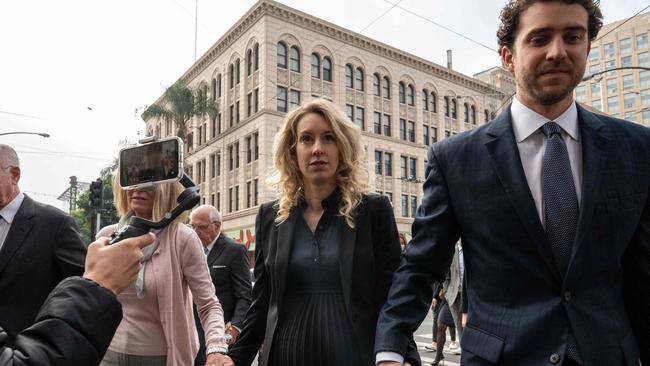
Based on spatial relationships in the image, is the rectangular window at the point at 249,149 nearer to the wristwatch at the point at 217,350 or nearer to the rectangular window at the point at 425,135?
the rectangular window at the point at 425,135

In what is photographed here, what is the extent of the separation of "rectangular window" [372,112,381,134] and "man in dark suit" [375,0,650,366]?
34.2 meters

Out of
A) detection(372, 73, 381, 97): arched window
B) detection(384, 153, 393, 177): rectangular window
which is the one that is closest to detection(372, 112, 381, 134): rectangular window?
detection(372, 73, 381, 97): arched window

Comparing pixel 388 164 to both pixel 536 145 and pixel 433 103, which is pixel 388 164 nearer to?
pixel 433 103

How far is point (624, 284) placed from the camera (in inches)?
80.1

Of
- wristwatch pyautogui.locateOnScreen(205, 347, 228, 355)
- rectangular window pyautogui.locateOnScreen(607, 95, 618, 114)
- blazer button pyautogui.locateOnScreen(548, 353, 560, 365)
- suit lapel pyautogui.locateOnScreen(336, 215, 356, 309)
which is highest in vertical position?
rectangular window pyautogui.locateOnScreen(607, 95, 618, 114)

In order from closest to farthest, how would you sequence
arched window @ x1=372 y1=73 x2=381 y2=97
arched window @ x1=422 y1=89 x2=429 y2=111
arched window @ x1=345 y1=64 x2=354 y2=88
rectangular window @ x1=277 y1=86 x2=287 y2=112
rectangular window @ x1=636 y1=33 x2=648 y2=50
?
1. rectangular window @ x1=277 y1=86 x2=287 y2=112
2. arched window @ x1=345 y1=64 x2=354 y2=88
3. arched window @ x1=372 y1=73 x2=381 y2=97
4. arched window @ x1=422 y1=89 x2=429 y2=111
5. rectangular window @ x1=636 y1=33 x2=648 y2=50

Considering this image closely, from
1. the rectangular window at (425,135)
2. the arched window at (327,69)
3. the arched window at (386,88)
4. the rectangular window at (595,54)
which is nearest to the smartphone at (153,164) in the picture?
the arched window at (327,69)

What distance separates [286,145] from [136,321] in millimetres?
1328

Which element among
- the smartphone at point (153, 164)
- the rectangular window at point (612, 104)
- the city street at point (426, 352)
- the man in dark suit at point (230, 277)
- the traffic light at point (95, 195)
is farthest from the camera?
the rectangular window at point (612, 104)

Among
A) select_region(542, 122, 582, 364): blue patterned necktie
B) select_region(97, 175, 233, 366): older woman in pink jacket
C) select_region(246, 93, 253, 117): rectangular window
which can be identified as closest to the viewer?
select_region(542, 122, 582, 364): blue patterned necktie

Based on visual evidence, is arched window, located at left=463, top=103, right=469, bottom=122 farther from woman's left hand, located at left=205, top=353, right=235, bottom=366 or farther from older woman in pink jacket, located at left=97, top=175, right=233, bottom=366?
woman's left hand, located at left=205, top=353, right=235, bottom=366

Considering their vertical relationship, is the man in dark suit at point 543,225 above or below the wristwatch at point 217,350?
above

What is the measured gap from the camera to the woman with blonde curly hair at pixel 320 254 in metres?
2.57

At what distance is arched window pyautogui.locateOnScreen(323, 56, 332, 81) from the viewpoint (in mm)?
33719
